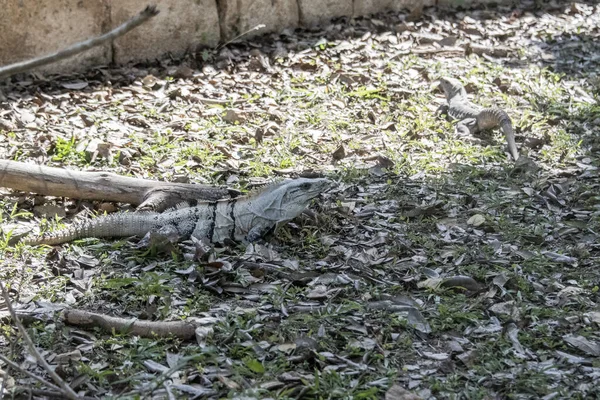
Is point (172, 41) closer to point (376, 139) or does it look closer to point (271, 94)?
point (271, 94)

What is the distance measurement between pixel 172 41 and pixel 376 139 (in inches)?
104

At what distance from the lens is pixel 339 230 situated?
514 cm

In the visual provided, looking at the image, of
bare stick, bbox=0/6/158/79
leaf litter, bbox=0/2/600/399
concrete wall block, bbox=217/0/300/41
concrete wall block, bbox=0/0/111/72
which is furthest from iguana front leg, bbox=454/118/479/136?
bare stick, bbox=0/6/158/79

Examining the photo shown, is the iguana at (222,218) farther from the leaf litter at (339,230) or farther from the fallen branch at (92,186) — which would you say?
the fallen branch at (92,186)

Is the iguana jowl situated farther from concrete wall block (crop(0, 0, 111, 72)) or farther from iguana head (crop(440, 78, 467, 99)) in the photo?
concrete wall block (crop(0, 0, 111, 72))

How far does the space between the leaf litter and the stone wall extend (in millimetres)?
241

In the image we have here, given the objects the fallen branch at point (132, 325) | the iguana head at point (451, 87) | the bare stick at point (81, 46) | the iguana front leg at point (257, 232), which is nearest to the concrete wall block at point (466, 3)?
the iguana head at point (451, 87)

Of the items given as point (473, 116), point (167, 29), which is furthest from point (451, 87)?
point (167, 29)

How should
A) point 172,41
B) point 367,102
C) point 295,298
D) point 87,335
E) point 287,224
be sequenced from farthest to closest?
1. point 172,41
2. point 367,102
3. point 287,224
4. point 295,298
5. point 87,335

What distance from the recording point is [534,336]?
156 inches

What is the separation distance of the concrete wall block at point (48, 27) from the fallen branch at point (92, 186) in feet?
7.36

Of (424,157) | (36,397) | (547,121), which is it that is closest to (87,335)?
(36,397)

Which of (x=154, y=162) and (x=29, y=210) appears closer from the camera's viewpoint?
(x=29, y=210)

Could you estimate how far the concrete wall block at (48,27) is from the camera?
7.19 m
